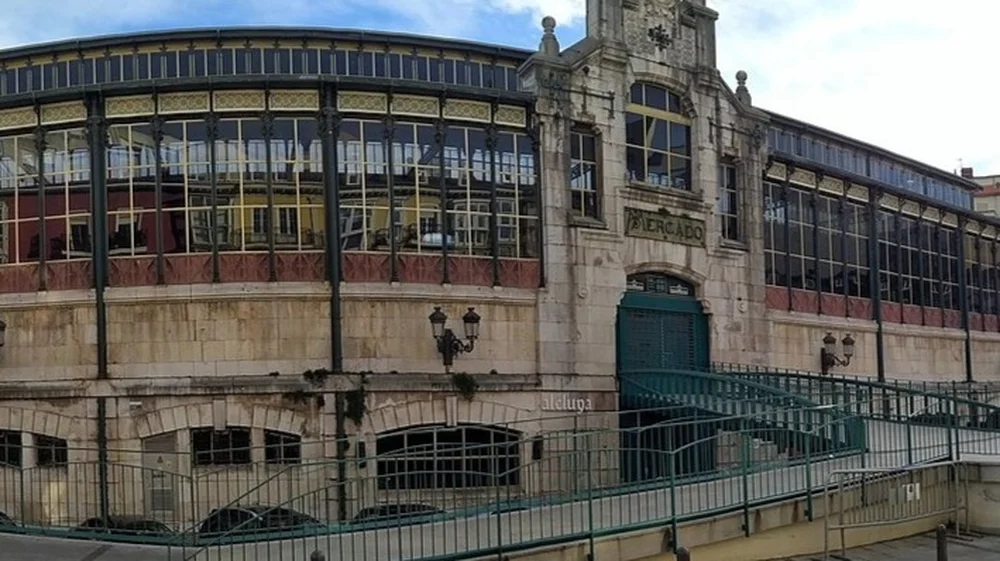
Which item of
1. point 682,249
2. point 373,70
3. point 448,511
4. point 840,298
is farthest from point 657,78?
point 448,511

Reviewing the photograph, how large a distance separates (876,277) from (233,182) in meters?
18.2

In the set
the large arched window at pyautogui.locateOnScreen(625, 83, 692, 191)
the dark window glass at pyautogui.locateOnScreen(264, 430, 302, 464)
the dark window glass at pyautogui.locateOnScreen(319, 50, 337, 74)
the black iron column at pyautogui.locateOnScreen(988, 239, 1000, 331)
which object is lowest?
the dark window glass at pyautogui.locateOnScreen(264, 430, 302, 464)

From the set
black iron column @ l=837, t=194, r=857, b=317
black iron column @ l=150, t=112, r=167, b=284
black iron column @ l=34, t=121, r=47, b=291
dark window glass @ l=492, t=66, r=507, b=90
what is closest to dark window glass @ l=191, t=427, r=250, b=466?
black iron column @ l=150, t=112, r=167, b=284

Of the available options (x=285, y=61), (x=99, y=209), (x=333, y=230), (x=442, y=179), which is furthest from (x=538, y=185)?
(x=99, y=209)

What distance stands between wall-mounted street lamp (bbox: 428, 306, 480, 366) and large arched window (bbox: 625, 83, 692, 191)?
529cm

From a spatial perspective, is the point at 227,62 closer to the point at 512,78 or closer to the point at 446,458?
the point at 512,78

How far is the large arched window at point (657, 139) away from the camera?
76.8 ft

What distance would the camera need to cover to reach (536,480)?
1425 centimetres

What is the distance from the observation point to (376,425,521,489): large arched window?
1333 centimetres

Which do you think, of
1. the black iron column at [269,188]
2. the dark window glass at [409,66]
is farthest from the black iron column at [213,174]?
the dark window glass at [409,66]

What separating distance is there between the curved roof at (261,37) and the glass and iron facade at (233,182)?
168 inches

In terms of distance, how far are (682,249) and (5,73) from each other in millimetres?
16084

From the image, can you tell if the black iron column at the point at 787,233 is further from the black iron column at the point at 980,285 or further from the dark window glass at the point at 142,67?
the dark window glass at the point at 142,67

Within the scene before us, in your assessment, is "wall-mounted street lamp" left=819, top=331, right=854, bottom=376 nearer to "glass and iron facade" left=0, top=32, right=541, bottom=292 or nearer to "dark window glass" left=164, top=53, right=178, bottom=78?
"glass and iron facade" left=0, top=32, right=541, bottom=292
